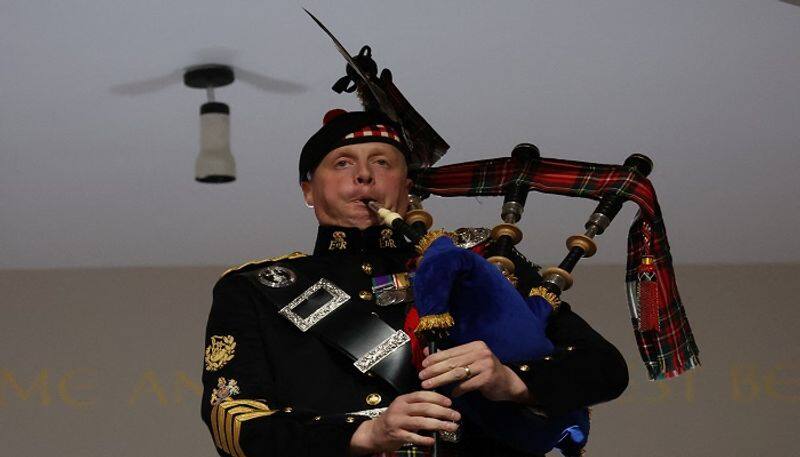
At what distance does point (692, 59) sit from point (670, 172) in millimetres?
1023

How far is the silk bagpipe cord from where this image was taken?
7.38ft

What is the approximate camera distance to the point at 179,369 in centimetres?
614

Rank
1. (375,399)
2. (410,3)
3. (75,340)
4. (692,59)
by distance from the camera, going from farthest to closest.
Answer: (75,340), (692,59), (410,3), (375,399)

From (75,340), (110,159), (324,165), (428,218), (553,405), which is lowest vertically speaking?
(553,405)

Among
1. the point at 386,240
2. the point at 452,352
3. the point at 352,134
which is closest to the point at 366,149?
the point at 352,134

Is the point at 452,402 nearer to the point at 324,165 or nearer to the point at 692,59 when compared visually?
the point at 324,165

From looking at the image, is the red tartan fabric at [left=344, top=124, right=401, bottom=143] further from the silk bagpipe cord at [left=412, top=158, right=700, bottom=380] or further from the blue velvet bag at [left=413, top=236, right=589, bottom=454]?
the blue velvet bag at [left=413, top=236, right=589, bottom=454]

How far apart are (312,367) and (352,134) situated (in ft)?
1.54

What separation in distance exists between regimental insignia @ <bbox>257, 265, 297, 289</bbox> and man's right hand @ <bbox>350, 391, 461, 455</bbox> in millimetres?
411

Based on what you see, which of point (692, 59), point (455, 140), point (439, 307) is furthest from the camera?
point (455, 140)

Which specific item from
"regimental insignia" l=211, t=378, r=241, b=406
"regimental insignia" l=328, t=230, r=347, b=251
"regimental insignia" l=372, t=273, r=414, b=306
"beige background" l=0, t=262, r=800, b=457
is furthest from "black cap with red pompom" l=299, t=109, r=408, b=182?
"beige background" l=0, t=262, r=800, b=457

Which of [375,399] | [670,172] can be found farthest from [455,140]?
[375,399]

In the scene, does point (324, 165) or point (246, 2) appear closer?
point (324, 165)

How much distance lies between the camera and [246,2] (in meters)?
4.33
